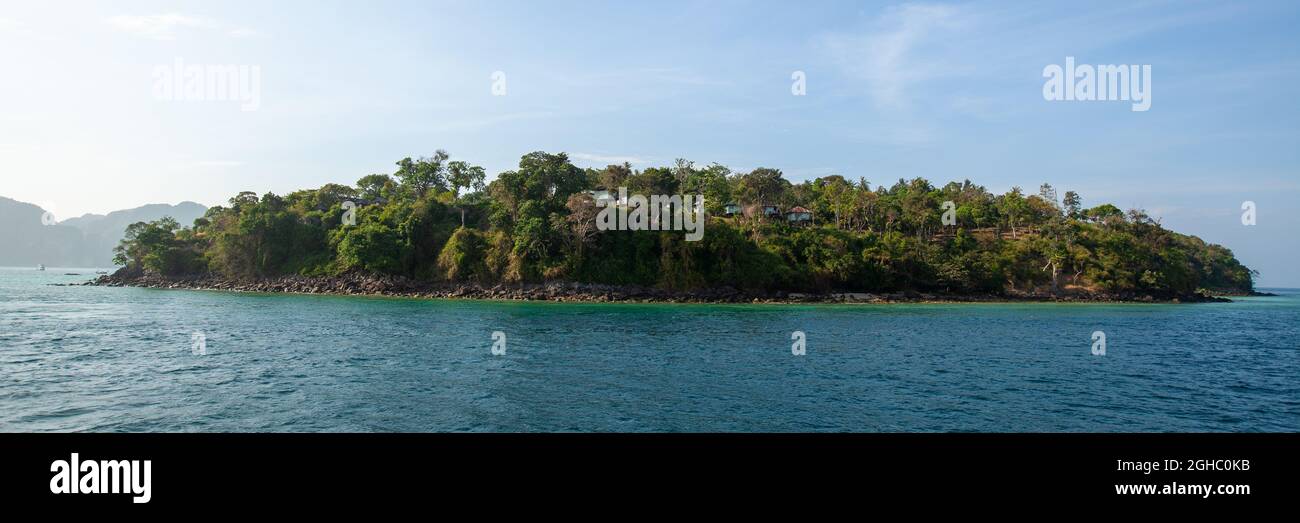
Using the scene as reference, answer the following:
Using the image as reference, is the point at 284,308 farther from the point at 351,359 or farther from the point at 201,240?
the point at 201,240

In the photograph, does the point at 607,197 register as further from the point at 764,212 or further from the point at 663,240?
the point at 764,212

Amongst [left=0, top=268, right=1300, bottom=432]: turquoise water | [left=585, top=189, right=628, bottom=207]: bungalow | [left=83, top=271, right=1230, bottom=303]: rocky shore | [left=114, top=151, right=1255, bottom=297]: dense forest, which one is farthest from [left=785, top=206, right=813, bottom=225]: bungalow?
[left=0, top=268, right=1300, bottom=432]: turquoise water

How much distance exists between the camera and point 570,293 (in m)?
61.7

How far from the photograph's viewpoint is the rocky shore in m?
61.9

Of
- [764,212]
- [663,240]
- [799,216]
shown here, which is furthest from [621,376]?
[799,216]

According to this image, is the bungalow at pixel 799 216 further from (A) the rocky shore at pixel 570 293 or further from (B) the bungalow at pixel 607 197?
(B) the bungalow at pixel 607 197

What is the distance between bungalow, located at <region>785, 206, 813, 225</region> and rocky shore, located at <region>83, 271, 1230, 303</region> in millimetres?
22277

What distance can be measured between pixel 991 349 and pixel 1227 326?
2954 cm

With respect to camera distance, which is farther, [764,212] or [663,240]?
[764,212]

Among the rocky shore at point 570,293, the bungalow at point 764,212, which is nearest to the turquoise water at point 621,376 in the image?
the rocky shore at point 570,293

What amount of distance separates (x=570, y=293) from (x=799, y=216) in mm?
42208

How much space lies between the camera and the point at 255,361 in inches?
858

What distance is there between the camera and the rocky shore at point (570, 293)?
61875mm
